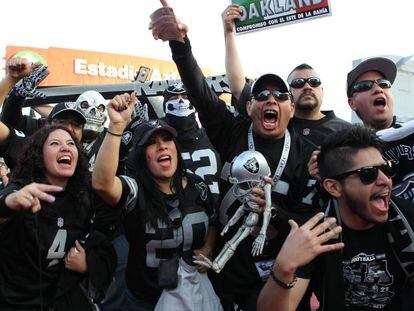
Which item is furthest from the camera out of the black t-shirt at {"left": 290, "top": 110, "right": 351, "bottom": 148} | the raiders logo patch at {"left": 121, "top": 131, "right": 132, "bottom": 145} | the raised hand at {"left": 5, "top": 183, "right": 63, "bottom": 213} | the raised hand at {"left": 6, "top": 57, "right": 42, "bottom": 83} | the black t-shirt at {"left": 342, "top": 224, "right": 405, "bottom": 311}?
the raiders logo patch at {"left": 121, "top": 131, "right": 132, "bottom": 145}

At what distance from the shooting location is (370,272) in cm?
253

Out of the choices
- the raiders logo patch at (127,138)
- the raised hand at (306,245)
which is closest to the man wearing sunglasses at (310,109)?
the raised hand at (306,245)

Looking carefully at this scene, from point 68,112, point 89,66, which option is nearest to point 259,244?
point 68,112

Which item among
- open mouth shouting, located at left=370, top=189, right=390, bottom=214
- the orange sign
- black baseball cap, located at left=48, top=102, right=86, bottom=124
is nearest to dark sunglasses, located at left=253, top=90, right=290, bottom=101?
open mouth shouting, located at left=370, top=189, right=390, bottom=214

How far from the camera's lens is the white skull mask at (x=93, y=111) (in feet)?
15.1

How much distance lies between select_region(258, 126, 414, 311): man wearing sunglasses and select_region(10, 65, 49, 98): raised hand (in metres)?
2.72

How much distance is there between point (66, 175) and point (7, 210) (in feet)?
1.78

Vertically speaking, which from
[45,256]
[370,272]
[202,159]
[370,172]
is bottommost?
[370,272]

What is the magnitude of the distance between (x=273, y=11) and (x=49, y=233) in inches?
98.4

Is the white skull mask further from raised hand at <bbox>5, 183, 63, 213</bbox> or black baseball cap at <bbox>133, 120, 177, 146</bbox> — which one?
raised hand at <bbox>5, 183, 63, 213</bbox>

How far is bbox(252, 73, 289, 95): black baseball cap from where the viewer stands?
3.16 metres

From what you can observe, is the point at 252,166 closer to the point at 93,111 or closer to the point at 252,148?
the point at 252,148

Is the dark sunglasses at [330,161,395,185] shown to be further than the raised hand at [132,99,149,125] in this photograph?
No

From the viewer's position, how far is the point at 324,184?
271 centimetres
